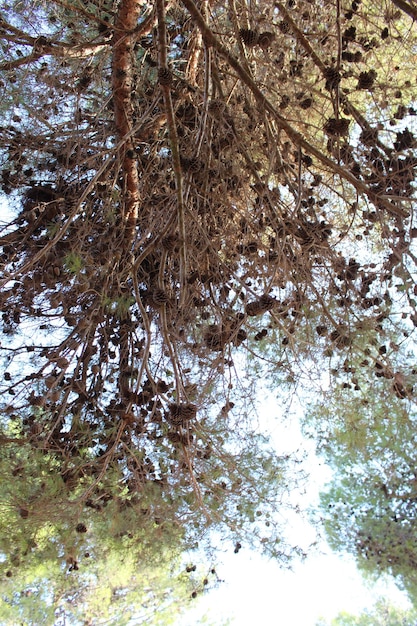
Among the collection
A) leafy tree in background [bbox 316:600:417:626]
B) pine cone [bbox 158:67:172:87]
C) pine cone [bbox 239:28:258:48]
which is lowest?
leafy tree in background [bbox 316:600:417:626]

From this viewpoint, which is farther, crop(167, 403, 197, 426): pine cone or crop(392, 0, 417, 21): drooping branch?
crop(167, 403, 197, 426): pine cone

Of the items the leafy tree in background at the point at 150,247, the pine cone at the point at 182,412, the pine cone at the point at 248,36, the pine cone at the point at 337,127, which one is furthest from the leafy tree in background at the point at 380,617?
the pine cone at the point at 248,36

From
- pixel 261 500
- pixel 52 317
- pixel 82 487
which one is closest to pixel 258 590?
pixel 261 500

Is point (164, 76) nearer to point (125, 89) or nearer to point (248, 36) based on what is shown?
point (248, 36)

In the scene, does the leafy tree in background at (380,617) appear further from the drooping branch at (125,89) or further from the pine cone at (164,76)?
the pine cone at (164,76)

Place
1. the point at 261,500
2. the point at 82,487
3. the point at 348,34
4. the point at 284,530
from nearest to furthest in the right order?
the point at 348,34, the point at 82,487, the point at 261,500, the point at 284,530

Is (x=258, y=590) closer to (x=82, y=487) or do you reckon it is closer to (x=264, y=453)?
(x=264, y=453)

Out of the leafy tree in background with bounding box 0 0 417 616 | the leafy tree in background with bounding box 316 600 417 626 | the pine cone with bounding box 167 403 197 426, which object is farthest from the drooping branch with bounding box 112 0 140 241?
the leafy tree in background with bounding box 316 600 417 626

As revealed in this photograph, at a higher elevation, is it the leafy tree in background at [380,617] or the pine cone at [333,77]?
the pine cone at [333,77]

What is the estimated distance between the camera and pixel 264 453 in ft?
8.32

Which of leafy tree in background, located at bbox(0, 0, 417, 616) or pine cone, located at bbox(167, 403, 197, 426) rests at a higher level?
leafy tree in background, located at bbox(0, 0, 417, 616)

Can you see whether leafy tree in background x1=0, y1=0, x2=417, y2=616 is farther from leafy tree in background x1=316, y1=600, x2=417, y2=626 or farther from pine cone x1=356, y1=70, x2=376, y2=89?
leafy tree in background x1=316, y1=600, x2=417, y2=626

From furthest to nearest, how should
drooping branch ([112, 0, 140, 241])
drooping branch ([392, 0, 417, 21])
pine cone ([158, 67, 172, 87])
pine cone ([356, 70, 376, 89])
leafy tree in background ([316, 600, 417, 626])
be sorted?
1. leafy tree in background ([316, 600, 417, 626])
2. drooping branch ([112, 0, 140, 241])
3. pine cone ([356, 70, 376, 89])
4. pine cone ([158, 67, 172, 87])
5. drooping branch ([392, 0, 417, 21])

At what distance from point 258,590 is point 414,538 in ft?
3.65
